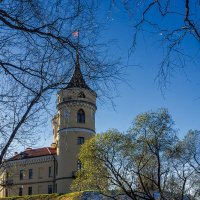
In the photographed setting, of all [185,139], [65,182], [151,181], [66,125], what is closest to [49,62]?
[66,125]

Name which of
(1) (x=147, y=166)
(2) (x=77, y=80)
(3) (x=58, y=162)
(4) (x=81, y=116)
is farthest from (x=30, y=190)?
(2) (x=77, y=80)

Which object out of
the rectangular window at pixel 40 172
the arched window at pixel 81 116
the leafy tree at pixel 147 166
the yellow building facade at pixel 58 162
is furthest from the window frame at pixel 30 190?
the leafy tree at pixel 147 166

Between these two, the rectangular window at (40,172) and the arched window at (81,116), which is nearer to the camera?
the arched window at (81,116)

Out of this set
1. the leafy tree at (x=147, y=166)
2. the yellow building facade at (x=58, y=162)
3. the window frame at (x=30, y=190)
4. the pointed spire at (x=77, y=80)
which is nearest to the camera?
the pointed spire at (x=77, y=80)

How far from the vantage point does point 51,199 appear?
42688 millimetres

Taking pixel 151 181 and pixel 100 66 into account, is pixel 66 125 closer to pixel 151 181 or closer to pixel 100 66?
pixel 100 66

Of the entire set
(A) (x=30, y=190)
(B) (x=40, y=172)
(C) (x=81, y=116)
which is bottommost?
(A) (x=30, y=190)

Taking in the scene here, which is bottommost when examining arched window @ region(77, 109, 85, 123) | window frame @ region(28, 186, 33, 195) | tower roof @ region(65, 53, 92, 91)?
tower roof @ region(65, 53, 92, 91)

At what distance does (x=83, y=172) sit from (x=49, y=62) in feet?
90.9

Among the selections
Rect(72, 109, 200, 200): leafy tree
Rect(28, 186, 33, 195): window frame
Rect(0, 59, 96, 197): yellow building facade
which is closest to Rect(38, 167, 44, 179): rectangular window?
Rect(0, 59, 96, 197): yellow building facade

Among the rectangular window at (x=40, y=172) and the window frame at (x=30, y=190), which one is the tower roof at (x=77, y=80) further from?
Answer: the window frame at (x=30, y=190)

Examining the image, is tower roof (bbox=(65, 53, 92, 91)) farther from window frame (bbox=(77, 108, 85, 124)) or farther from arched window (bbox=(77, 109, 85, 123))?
arched window (bbox=(77, 109, 85, 123))

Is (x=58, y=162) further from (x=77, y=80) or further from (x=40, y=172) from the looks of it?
(x=77, y=80)

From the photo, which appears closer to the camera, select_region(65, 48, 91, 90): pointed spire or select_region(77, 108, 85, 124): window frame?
select_region(65, 48, 91, 90): pointed spire
